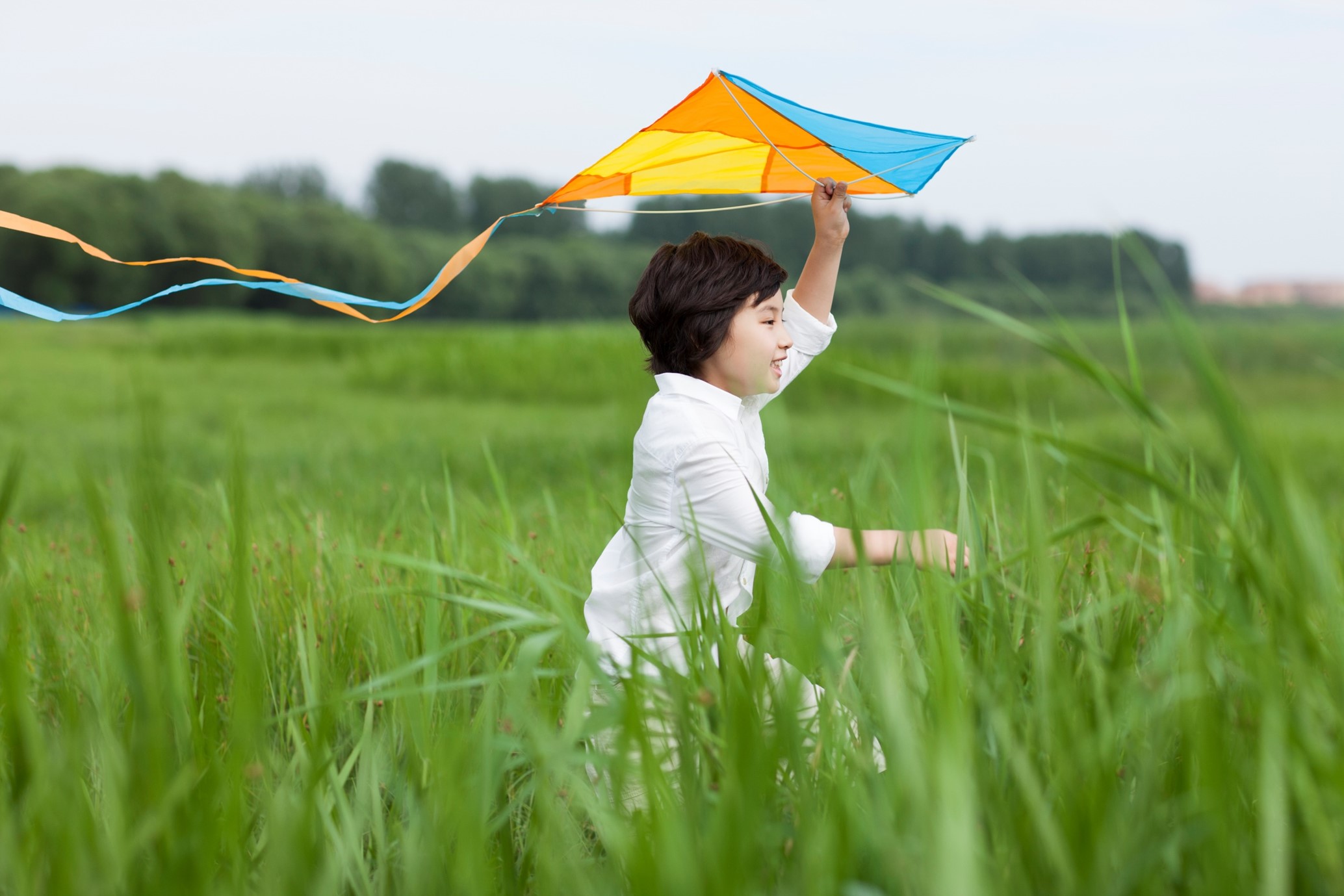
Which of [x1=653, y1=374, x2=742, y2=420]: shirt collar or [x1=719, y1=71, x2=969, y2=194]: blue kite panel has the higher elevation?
[x1=719, y1=71, x2=969, y2=194]: blue kite panel

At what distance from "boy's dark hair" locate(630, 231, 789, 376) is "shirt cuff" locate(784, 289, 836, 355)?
0.20m

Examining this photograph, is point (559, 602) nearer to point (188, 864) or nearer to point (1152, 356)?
point (188, 864)

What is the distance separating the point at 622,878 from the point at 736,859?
438 mm

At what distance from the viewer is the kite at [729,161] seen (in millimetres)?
1887

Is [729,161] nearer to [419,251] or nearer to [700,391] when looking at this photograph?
[700,391]

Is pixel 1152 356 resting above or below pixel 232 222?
below

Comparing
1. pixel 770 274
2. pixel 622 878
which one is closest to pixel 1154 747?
pixel 622 878

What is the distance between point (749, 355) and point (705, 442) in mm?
264

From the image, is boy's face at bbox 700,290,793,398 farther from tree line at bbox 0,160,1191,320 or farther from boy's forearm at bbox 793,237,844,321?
tree line at bbox 0,160,1191,320

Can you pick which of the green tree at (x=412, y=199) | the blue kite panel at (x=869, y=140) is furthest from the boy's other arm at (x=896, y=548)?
the green tree at (x=412, y=199)

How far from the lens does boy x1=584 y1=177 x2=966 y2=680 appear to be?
66.7 inches

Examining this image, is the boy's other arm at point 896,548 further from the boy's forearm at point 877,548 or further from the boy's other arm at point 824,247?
the boy's other arm at point 824,247

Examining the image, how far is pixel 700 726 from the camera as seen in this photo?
1.23 meters

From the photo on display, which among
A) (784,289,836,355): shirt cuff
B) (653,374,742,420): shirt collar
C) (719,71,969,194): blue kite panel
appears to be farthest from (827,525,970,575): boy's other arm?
(719,71,969,194): blue kite panel
